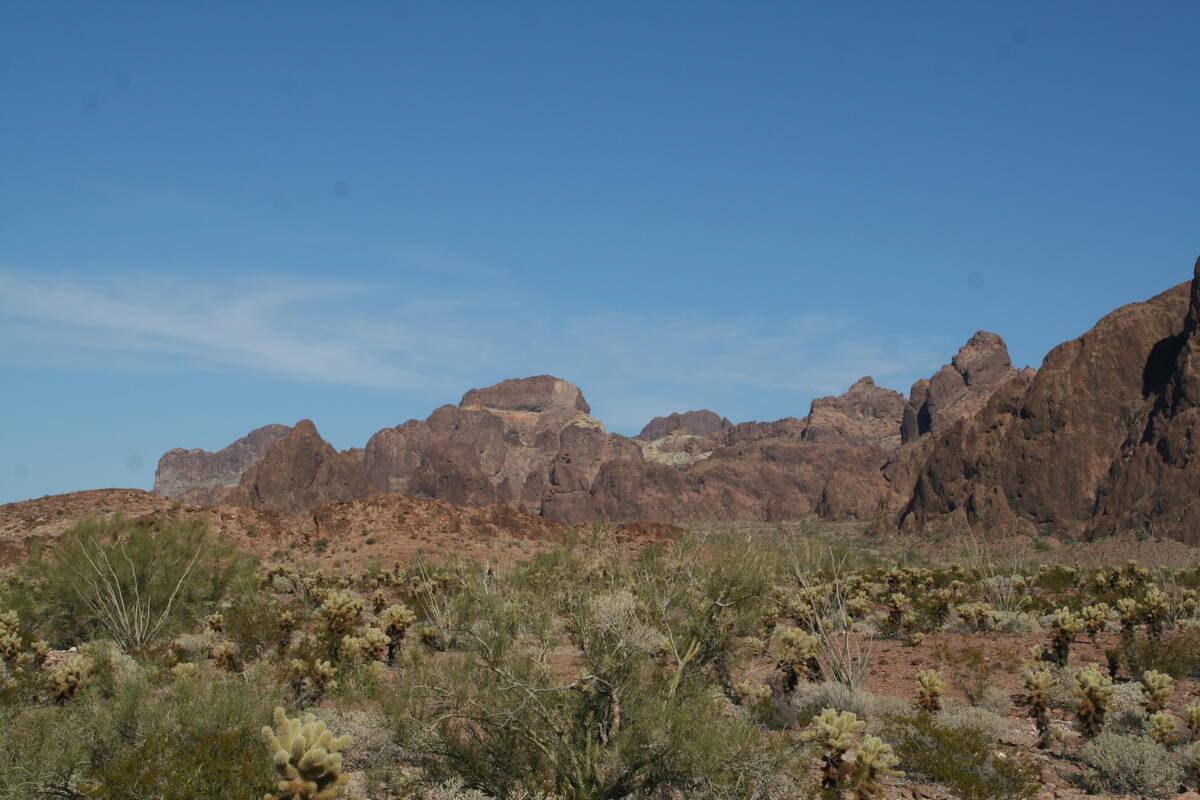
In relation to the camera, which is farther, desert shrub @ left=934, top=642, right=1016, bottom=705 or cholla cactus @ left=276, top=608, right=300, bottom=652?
cholla cactus @ left=276, top=608, right=300, bottom=652

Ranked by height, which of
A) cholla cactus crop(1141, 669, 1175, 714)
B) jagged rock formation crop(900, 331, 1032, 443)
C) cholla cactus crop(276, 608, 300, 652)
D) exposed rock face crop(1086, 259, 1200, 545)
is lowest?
cholla cactus crop(1141, 669, 1175, 714)

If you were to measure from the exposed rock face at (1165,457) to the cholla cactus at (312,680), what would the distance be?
71557 millimetres

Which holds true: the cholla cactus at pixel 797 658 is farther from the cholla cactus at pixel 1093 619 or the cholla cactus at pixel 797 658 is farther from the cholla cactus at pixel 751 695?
the cholla cactus at pixel 1093 619

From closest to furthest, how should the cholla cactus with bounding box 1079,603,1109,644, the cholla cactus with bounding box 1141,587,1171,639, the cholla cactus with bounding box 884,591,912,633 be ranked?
Answer: 1. the cholla cactus with bounding box 1141,587,1171,639
2. the cholla cactus with bounding box 1079,603,1109,644
3. the cholla cactus with bounding box 884,591,912,633

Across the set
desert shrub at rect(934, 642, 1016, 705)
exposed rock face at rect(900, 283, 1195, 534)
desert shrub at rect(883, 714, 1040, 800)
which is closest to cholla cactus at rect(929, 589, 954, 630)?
desert shrub at rect(934, 642, 1016, 705)

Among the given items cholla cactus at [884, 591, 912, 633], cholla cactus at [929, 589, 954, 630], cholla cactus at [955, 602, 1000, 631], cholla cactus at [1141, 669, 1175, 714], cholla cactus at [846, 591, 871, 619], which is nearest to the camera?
cholla cactus at [1141, 669, 1175, 714]

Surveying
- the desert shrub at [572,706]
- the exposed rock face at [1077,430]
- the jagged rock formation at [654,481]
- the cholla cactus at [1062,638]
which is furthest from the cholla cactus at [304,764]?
the jagged rock formation at [654,481]

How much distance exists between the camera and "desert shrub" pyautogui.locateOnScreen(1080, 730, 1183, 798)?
10.6 meters

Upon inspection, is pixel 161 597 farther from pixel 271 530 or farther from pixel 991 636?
pixel 271 530

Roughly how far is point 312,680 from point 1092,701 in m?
12.1

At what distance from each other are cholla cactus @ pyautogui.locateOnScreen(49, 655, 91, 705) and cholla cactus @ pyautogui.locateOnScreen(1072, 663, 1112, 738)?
14618mm

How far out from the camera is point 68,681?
12.8m

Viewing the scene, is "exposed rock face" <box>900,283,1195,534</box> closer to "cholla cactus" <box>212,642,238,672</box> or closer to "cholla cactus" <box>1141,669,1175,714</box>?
"cholla cactus" <box>1141,669,1175,714</box>

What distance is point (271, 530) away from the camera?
145 feet
